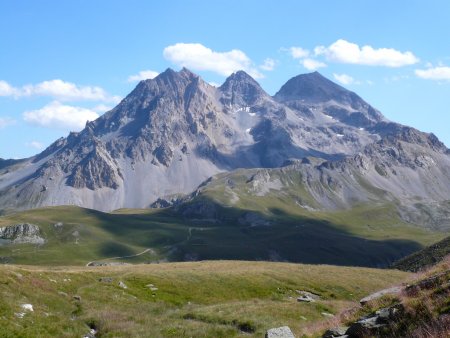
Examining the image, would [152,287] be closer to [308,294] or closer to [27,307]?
[308,294]

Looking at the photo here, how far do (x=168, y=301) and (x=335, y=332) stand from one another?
3288 centimetres

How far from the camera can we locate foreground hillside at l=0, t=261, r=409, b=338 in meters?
31.5

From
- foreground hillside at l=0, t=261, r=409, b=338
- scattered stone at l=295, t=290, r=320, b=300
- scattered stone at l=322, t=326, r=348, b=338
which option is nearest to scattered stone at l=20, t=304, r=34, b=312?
foreground hillside at l=0, t=261, r=409, b=338

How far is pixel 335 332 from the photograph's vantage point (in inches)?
800

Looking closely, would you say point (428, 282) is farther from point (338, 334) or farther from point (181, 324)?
point (181, 324)

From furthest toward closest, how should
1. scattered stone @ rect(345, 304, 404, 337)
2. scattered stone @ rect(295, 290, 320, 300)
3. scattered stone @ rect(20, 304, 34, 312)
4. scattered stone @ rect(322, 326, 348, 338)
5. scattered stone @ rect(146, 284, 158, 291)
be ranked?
scattered stone @ rect(295, 290, 320, 300)
scattered stone @ rect(146, 284, 158, 291)
scattered stone @ rect(20, 304, 34, 312)
scattered stone @ rect(322, 326, 348, 338)
scattered stone @ rect(345, 304, 404, 337)

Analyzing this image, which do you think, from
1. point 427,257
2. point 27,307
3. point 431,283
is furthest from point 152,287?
point 427,257

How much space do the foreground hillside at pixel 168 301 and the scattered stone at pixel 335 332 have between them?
5.16 metres

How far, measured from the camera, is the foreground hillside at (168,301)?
31531 millimetres

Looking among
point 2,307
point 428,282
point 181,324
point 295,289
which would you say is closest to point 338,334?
point 428,282

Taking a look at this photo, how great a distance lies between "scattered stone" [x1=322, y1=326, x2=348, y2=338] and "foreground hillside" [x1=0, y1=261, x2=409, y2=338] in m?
5.16

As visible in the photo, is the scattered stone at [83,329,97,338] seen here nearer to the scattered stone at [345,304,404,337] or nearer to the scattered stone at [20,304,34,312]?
the scattered stone at [20,304,34,312]

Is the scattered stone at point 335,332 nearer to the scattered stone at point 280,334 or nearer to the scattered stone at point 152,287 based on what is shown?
the scattered stone at point 280,334

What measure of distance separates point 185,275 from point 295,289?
14.1 meters
